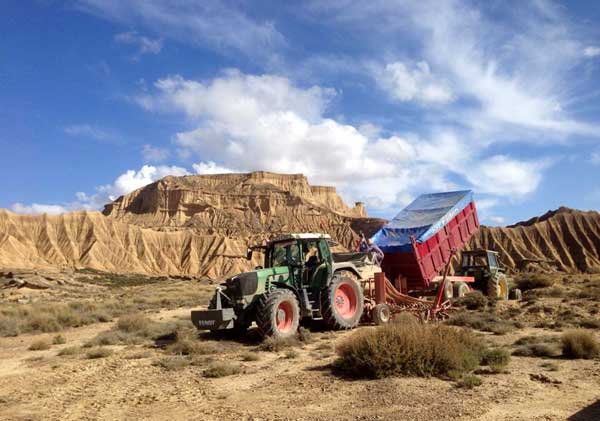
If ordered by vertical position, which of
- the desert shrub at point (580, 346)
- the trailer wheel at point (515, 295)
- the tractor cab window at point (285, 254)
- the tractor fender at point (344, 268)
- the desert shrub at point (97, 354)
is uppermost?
the tractor cab window at point (285, 254)

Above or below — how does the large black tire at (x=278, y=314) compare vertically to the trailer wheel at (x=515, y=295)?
below

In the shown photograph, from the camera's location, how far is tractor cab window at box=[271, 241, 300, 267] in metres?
12.3

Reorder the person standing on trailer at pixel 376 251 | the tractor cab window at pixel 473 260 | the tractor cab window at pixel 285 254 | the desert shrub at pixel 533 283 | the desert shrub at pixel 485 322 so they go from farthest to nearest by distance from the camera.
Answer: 1. the desert shrub at pixel 533 283
2. the tractor cab window at pixel 473 260
3. the person standing on trailer at pixel 376 251
4. the desert shrub at pixel 485 322
5. the tractor cab window at pixel 285 254

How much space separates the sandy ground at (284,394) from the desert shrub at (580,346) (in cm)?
34

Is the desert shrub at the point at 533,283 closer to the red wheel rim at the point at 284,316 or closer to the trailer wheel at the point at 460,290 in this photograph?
the trailer wheel at the point at 460,290

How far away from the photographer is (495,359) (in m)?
8.27

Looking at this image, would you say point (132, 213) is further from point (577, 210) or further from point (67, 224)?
point (577, 210)

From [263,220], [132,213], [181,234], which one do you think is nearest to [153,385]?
[181,234]

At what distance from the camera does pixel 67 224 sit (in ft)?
262

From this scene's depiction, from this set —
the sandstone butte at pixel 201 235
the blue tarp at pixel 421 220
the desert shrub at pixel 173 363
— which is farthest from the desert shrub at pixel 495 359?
the sandstone butte at pixel 201 235

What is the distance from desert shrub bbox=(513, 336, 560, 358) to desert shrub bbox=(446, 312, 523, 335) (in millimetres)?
1508

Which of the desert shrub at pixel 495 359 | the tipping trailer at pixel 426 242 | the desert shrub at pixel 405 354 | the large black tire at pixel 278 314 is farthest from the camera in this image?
the tipping trailer at pixel 426 242

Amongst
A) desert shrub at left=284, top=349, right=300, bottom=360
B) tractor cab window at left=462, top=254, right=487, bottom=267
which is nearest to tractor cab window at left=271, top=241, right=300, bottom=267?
desert shrub at left=284, top=349, right=300, bottom=360

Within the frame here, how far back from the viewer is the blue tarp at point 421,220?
15.5 meters
